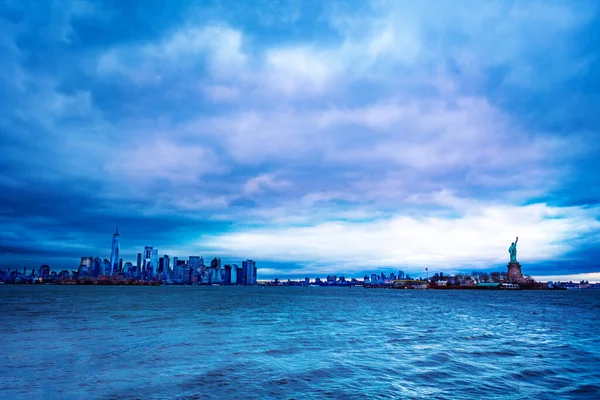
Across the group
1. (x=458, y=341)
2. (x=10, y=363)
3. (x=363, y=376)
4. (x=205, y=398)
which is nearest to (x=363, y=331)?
(x=458, y=341)

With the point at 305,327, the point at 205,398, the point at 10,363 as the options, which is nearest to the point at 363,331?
the point at 305,327

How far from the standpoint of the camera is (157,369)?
2389cm

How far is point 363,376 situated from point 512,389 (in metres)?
7.92

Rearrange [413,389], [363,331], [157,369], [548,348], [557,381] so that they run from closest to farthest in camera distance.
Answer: [413,389] → [557,381] → [157,369] → [548,348] → [363,331]

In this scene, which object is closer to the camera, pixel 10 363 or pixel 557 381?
pixel 557 381

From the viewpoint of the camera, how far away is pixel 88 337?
3678 cm

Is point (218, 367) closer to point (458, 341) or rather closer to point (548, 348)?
point (458, 341)

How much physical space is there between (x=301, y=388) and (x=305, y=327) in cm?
2862

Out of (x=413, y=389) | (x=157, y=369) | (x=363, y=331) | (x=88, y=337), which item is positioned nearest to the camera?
(x=413, y=389)

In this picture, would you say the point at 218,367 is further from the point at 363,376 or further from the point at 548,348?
the point at 548,348

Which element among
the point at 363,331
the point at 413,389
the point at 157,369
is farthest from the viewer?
the point at 363,331

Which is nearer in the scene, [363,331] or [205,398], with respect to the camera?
[205,398]

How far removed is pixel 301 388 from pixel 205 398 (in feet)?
16.3

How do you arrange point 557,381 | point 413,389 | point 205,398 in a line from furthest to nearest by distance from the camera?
point 557,381 < point 413,389 < point 205,398
